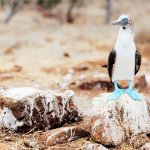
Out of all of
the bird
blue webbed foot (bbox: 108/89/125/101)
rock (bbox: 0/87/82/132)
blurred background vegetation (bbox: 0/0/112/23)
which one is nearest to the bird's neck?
the bird

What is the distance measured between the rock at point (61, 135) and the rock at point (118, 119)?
0.75ft

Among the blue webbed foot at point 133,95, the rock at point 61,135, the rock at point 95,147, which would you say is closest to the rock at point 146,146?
the rock at point 95,147

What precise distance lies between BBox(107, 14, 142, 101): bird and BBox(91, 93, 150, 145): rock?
95 mm

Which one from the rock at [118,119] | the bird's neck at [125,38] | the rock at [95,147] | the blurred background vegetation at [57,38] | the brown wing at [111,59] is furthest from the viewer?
the blurred background vegetation at [57,38]

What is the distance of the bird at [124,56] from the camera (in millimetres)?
7105

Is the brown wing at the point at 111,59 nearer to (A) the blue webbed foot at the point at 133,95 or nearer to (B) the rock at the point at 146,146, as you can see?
(A) the blue webbed foot at the point at 133,95

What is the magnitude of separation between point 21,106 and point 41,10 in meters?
19.6

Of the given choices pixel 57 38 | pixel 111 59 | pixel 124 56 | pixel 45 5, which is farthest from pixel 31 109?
pixel 45 5

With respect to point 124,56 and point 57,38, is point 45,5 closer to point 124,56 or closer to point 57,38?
point 57,38

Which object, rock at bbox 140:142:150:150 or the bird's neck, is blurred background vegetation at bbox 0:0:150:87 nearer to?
the bird's neck

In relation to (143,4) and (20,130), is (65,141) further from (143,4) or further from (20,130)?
(143,4)

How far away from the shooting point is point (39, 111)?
7.32m

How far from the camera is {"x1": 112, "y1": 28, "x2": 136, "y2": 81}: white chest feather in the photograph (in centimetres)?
710

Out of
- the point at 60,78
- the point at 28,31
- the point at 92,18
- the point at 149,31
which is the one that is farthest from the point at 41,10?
the point at 60,78
